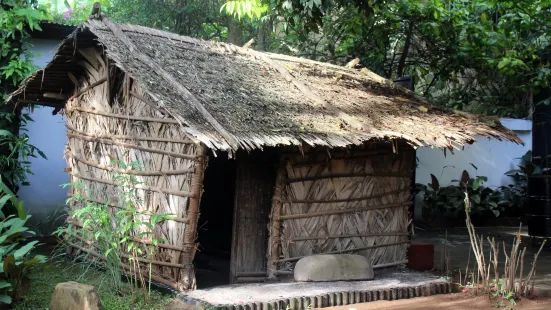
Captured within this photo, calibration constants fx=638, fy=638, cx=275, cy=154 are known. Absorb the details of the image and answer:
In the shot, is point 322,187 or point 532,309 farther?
point 322,187

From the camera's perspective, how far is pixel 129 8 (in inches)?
540

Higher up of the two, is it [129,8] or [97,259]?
[129,8]

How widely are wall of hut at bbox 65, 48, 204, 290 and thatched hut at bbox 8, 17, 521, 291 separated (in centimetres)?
2

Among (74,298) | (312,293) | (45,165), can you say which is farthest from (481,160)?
(74,298)

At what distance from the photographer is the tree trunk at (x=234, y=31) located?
13.6 m

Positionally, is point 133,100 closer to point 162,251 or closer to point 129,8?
point 162,251

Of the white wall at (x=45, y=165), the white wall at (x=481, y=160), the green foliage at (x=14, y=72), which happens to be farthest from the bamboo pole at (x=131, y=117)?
the white wall at (x=481, y=160)

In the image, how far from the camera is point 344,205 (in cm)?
778

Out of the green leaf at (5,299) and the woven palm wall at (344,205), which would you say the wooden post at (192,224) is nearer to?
the woven palm wall at (344,205)

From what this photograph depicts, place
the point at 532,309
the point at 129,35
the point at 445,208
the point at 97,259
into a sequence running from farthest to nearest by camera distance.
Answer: the point at 445,208 < the point at 129,35 < the point at 97,259 < the point at 532,309

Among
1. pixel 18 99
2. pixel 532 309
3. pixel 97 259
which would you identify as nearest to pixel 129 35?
pixel 18 99

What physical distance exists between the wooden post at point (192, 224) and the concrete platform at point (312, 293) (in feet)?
0.56

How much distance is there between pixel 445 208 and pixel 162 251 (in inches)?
326

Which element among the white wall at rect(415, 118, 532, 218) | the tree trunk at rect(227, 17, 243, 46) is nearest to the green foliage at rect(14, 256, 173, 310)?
the tree trunk at rect(227, 17, 243, 46)
